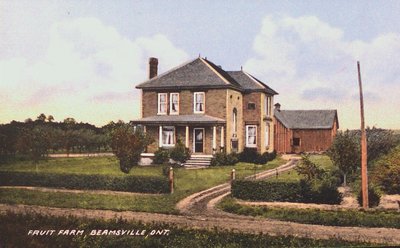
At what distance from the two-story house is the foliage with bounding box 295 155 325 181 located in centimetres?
134

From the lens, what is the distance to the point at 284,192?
14.6 m

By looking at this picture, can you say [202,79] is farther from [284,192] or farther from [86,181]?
[86,181]

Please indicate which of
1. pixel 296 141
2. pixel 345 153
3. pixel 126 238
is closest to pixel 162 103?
pixel 296 141

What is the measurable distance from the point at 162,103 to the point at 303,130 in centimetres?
546

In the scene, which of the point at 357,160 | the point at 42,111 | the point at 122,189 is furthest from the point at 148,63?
the point at 357,160

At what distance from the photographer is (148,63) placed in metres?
13.0

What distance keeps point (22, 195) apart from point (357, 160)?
393 inches

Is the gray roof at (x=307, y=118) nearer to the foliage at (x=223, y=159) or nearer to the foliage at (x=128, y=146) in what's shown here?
the foliage at (x=223, y=159)

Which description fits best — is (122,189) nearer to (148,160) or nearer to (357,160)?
(148,160)

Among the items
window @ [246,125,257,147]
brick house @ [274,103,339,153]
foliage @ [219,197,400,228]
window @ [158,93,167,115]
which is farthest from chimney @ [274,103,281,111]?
window @ [158,93,167,115]

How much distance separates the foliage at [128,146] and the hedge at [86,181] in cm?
72

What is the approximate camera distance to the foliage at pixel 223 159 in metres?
15.4

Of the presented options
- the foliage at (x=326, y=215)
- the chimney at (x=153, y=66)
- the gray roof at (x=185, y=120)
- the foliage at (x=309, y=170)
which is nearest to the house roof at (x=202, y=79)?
the chimney at (x=153, y=66)

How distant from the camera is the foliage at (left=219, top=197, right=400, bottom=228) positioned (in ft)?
40.3
